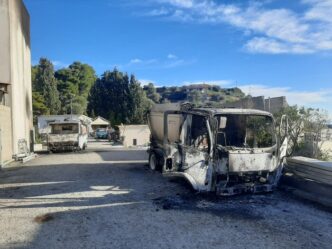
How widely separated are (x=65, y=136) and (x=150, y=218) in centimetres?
1848

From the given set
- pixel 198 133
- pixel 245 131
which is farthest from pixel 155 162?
pixel 245 131

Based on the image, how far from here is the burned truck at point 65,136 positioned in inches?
945

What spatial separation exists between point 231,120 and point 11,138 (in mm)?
13644

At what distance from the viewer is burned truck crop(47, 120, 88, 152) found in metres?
24.0

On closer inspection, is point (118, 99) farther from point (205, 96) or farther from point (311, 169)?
point (311, 169)

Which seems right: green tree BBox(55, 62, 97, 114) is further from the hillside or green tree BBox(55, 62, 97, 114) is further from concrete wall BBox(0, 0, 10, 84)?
concrete wall BBox(0, 0, 10, 84)

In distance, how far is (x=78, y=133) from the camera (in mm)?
24578

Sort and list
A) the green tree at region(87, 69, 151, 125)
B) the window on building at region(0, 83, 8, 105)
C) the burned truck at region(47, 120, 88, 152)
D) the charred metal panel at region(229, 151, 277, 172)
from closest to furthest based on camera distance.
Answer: the charred metal panel at region(229, 151, 277, 172), the window on building at region(0, 83, 8, 105), the burned truck at region(47, 120, 88, 152), the green tree at region(87, 69, 151, 125)

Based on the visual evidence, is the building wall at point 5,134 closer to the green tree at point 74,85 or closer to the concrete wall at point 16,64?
the concrete wall at point 16,64

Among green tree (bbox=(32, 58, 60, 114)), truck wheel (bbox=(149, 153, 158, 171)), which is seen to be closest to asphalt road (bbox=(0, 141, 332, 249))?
truck wheel (bbox=(149, 153, 158, 171))

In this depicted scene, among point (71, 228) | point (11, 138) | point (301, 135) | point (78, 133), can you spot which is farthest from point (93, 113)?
point (71, 228)

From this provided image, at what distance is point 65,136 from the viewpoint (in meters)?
24.1

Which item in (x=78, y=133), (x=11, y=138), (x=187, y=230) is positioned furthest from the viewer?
(x=78, y=133)

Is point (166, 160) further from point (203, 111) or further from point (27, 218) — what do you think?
point (27, 218)
